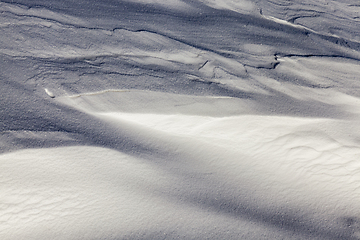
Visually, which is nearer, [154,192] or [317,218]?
[154,192]

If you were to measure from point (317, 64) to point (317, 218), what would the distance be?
1.32 m

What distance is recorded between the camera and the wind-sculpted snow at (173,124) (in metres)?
1.64

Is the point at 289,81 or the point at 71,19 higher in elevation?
the point at 71,19

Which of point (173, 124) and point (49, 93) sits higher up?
point (49, 93)

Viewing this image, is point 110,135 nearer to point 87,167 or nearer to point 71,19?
point 87,167

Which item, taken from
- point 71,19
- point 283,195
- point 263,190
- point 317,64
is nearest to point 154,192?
point 263,190

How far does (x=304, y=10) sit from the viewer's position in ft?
7.63

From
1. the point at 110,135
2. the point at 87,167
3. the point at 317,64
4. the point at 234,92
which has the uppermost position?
the point at 317,64

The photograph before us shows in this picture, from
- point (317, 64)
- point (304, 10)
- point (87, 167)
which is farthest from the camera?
point (304, 10)

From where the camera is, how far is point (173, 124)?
6.11 feet

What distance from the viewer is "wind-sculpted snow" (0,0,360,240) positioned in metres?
1.64

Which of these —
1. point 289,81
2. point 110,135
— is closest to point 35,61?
point 110,135

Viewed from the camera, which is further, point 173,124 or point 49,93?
point 173,124

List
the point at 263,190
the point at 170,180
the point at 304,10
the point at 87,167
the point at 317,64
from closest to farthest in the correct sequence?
the point at 87,167 < the point at 170,180 < the point at 263,190 < the point at 317,64 < the point at 304,10
